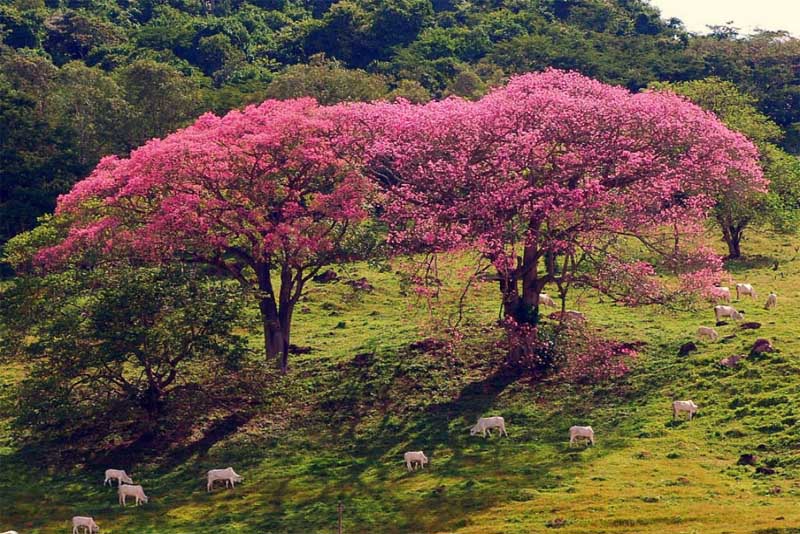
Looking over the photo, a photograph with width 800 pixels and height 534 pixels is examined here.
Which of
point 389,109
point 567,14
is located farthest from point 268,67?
point 389,109

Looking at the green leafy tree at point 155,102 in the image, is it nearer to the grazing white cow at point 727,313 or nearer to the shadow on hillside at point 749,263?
the shadow on hillside at point 749,263

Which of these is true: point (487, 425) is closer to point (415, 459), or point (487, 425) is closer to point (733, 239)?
point (415, 459)

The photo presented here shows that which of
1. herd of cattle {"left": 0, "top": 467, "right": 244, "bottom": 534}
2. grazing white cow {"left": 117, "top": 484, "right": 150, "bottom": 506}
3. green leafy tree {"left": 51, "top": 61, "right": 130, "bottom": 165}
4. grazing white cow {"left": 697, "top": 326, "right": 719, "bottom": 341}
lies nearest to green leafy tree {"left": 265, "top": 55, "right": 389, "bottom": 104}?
green leafy tree {"left": 51, "top": 61, "right": 130, "bottom": 165}

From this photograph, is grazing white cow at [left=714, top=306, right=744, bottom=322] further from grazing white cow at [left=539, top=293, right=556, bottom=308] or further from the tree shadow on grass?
grazing white cow at [left=539, top=293, right=556, bottom=308]

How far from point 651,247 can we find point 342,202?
12.1 m

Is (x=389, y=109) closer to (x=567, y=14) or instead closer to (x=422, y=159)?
(x=422, y=159)

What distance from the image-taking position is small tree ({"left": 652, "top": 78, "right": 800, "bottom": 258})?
66.9 m

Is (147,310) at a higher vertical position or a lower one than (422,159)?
lower

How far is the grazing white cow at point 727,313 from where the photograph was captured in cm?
5319

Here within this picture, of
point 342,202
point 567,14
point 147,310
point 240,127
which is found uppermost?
point 567,14

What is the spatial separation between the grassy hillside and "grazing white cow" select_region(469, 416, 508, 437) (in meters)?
0.50

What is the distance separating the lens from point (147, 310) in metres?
44.9

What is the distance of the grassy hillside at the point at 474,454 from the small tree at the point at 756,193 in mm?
12400

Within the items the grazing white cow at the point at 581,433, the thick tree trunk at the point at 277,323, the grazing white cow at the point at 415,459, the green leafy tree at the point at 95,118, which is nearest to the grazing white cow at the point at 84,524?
the grazing white cow at the point at 415,459
